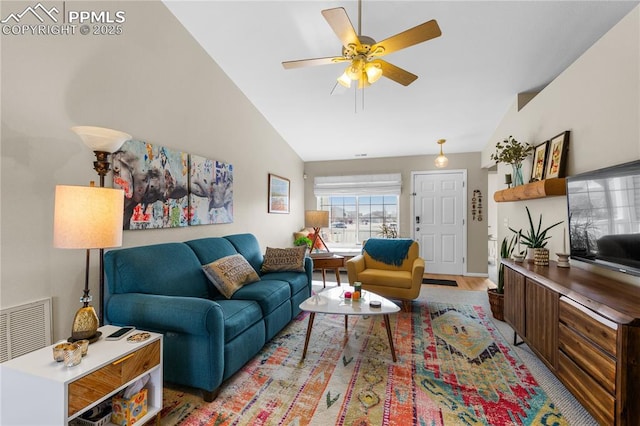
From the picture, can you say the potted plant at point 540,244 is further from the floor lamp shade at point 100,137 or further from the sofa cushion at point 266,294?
the floor lamp shade at point 100,137

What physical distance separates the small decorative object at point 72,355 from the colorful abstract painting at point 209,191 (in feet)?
5.70

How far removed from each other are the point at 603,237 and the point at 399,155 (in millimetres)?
4107

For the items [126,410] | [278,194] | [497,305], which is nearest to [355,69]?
[126,410]

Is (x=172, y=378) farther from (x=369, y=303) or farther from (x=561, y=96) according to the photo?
(x=561, y=96)

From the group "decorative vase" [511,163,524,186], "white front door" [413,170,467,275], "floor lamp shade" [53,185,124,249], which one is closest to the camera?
"floor lamp shade" [53,185,124,249]

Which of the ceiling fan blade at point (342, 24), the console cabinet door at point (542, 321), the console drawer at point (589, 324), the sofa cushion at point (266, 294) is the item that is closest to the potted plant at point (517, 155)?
the console cabinet door at point (542, 321)

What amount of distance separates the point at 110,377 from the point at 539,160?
12.6 feet

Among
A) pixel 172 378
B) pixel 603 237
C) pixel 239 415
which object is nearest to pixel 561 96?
pixel 603 237

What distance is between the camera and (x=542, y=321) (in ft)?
6.52

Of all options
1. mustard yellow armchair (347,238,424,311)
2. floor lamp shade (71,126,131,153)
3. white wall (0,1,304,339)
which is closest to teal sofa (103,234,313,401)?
white wall (0,1,304,339)

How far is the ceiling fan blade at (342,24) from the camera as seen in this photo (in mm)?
1587

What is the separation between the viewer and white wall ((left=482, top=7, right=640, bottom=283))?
1753 mm

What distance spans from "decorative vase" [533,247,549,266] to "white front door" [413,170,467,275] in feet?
9.81

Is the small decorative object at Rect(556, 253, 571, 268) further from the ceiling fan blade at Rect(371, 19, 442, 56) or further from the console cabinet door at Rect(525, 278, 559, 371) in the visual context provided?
the ceiling fan blade at Rect(371, 19, 442, 56)
